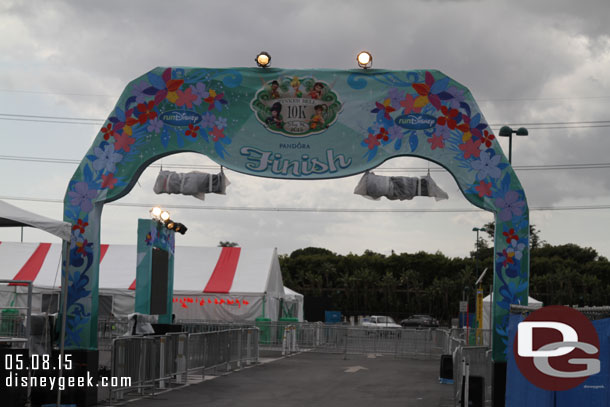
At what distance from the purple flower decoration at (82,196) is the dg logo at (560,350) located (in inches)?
362

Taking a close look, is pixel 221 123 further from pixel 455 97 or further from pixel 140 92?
pixel 455 97

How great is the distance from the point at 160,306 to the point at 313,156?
9676 mm

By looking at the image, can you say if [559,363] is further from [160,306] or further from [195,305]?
[195,305]

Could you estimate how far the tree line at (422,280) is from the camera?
266ft

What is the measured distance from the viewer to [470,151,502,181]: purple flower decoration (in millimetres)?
14367

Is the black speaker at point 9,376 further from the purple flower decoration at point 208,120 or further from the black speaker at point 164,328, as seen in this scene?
the black speaker at point 164,328

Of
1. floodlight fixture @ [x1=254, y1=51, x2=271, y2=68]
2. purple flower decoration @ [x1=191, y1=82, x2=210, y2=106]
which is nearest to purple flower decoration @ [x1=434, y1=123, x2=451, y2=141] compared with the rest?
floodlight fixture @ [x1=254, y1=51, x2=271, y2=68]

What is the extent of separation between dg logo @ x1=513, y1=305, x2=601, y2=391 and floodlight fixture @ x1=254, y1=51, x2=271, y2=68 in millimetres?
8179

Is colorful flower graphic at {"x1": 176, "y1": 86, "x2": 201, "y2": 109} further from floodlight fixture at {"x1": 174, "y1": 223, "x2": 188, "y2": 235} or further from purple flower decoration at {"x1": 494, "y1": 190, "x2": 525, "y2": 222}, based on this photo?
floodlight fixture at {"x1": 174, "y1": 223, "x2": 188, "y2": 235}

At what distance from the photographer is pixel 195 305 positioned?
38.9m

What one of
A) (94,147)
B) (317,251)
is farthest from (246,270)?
(317,251)

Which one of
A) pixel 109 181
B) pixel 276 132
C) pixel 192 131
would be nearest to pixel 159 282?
pixel 109 181

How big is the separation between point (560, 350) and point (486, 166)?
247 inches

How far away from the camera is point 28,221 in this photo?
41.5 ft
